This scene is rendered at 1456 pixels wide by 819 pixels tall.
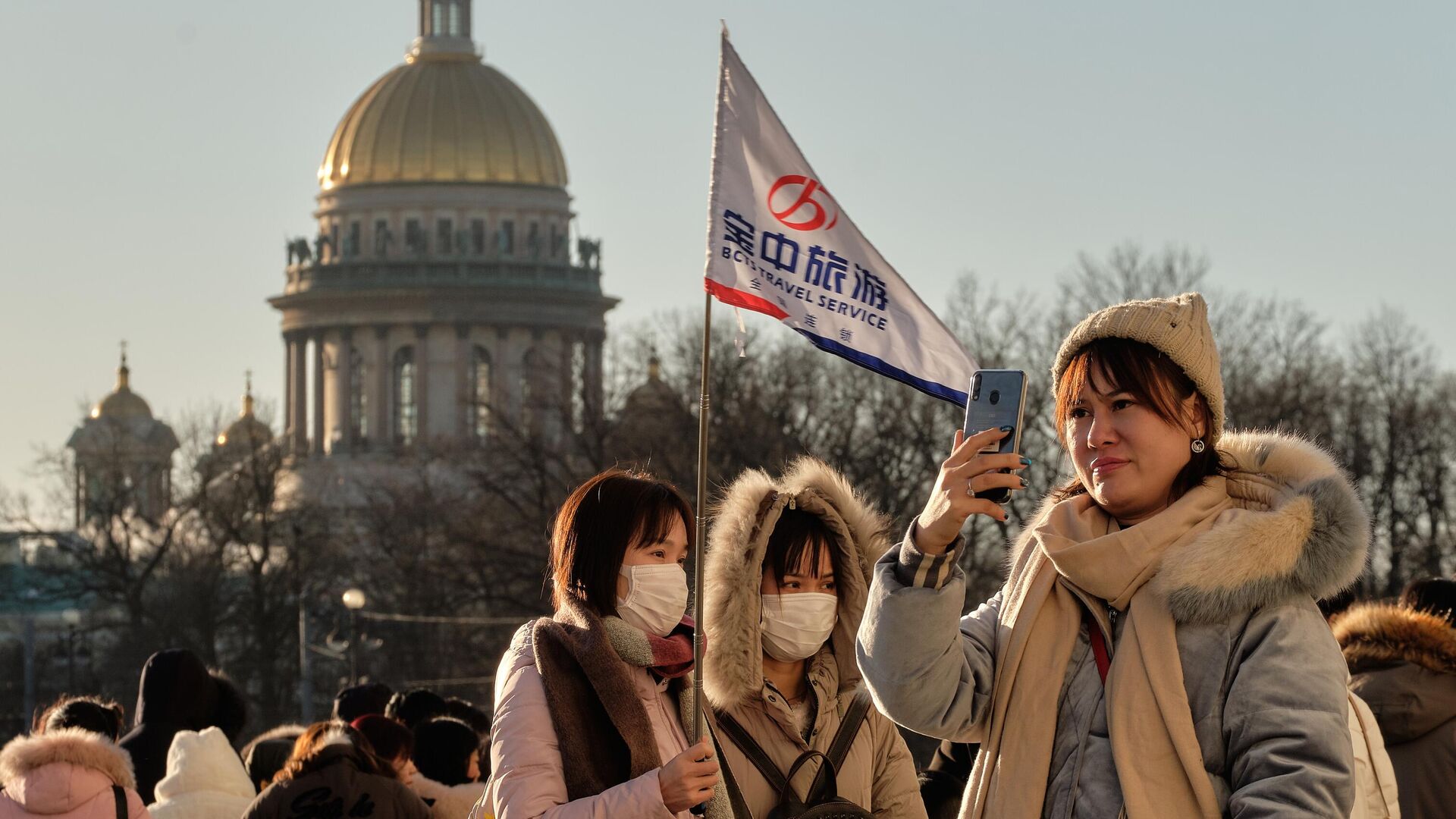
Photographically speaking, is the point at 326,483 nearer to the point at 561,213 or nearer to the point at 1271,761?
the point at 561,213

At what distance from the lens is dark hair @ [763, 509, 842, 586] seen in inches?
269

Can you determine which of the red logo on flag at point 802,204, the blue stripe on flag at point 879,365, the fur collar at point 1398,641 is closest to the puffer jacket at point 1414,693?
the fur collar at point 1398,641

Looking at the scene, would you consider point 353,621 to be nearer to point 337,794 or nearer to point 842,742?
point 337,794

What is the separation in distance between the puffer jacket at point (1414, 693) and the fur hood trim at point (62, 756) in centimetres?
330

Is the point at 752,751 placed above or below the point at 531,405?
below

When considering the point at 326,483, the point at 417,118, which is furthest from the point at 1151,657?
the point at 417,118

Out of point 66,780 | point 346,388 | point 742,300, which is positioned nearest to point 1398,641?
point 742,300

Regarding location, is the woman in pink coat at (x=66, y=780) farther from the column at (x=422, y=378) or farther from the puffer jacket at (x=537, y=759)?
the column at (x=422, y=378)

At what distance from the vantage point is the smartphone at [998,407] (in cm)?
491

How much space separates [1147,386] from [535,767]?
1571 mm

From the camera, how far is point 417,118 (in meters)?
110

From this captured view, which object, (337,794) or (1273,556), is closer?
(1273,556)

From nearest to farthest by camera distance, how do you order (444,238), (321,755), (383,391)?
(321,755), (383,391), (444,238)

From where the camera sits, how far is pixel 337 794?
27.2 ft
